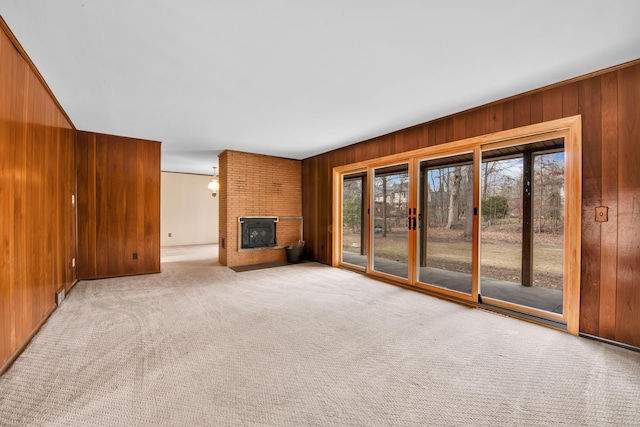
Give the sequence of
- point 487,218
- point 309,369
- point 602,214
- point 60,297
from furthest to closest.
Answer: point 487,218 < point 60,297 < point 602,214 < point 309,369

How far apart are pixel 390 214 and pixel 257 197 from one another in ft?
10.4

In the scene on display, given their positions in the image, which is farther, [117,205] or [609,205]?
[117,205]

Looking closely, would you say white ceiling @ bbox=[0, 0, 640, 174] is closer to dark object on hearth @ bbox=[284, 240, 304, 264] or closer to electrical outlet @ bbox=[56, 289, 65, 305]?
electrical outlet @ bbox=[56, 289, 65, 305]

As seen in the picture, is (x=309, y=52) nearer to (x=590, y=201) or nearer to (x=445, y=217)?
(x=590, y=201)

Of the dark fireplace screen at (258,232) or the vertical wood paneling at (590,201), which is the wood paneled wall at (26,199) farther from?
the vertical wood paneling at (590,201)

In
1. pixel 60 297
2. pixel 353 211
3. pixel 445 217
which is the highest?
pixel 353 211

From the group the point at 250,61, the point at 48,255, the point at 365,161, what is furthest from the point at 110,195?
the point at 365,161

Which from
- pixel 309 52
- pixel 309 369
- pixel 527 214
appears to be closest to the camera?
pixel 309 369

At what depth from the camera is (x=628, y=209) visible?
89.5 inches

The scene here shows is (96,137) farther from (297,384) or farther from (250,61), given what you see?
(297,384)

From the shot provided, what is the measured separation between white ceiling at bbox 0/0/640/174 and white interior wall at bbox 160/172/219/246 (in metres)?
5.45

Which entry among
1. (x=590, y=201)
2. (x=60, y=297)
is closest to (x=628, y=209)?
(x=590, y=201)

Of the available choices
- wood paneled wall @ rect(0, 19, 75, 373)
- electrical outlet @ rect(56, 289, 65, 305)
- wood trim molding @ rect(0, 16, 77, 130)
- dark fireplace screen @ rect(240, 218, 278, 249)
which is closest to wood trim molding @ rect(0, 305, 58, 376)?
wood paneled wall @ rect(0, 19, 75, 373)

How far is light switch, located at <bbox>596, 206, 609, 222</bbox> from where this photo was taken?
237 cm
